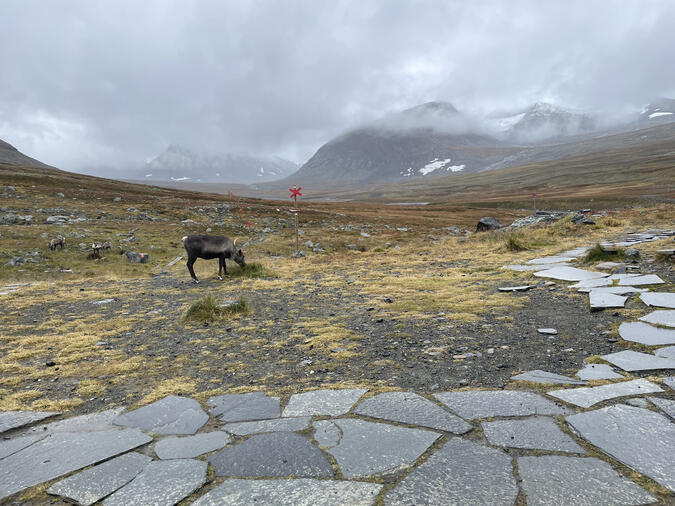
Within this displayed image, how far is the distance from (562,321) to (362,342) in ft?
12.5

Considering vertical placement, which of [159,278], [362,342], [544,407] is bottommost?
[159,278]

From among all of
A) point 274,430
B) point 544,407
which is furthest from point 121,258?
point 544,407

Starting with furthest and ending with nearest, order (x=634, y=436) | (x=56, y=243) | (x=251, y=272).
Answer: (x=56, y=243)
(x=251, y=272)
(x=634, y=436)

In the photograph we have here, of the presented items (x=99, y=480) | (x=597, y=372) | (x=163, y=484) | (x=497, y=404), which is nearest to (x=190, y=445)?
(x=163, y=484)

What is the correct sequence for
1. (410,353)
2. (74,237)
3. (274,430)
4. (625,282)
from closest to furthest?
(274,430), (410,353), (625,282), (74,237)

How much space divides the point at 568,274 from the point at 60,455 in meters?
11.5

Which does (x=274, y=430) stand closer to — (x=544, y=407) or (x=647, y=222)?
(x=544, y=407)

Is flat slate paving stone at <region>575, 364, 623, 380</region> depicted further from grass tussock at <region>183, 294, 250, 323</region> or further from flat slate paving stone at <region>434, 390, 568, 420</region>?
grass tussock at <region>183, 294, 250, 323</region>

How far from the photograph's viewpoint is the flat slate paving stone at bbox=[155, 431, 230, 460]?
3.20m

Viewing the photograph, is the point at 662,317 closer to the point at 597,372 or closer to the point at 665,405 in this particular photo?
the point at 597,372

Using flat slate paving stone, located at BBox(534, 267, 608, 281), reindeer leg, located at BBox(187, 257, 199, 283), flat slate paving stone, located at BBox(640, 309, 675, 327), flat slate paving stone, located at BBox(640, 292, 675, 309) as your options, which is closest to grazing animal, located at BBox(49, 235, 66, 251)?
reindeer leg, located at BBox(187, 257, 199, 283)

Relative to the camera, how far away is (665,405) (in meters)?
3.46

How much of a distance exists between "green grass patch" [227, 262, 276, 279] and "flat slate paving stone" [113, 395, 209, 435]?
35.0 feet

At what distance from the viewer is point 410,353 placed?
5699 mm
